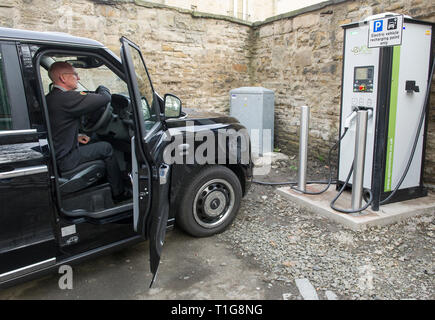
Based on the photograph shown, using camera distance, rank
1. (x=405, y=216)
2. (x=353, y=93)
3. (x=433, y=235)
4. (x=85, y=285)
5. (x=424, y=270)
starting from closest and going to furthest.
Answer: (x=85, y=285) < (x=424, y=270) < (x=433, y=235) < (x=405, y=216) < (x=353, y=93)

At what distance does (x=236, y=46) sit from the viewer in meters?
8.38

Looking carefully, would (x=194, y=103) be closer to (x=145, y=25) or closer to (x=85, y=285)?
(x=145, y=25)

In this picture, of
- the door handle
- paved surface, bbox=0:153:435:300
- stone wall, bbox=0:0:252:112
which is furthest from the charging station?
stone wall, bbox=0:0:252:112

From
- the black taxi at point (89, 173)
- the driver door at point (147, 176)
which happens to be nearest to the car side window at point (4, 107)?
the black taxi at point (89, 173)

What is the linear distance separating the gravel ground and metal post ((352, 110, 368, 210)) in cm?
40

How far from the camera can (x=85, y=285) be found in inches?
119

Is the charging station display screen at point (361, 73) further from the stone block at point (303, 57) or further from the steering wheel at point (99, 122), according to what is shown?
the steering wheel at point (99, 122)

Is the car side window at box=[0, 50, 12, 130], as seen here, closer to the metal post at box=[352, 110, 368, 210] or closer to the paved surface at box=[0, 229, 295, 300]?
the paved surface at box=[0, 229, 295, 300]

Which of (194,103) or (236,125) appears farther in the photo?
(194,103)

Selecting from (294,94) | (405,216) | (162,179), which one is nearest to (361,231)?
(405,216)

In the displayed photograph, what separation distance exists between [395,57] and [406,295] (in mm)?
2702

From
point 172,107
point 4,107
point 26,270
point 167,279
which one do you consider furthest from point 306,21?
point 26,270

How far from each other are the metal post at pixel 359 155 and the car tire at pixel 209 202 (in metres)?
1.40

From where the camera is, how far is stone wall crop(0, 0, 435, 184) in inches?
237
